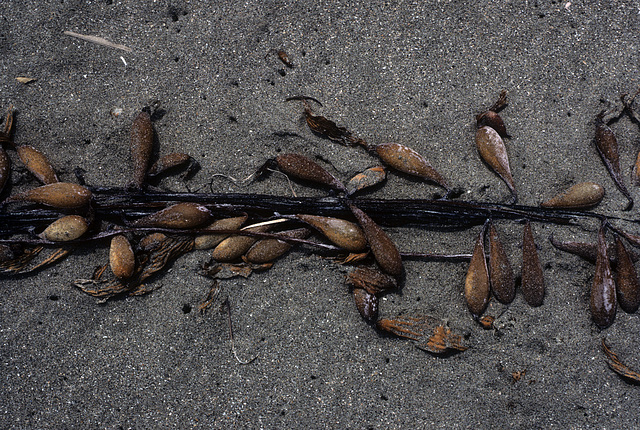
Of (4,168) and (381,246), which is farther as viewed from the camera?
(4,168)

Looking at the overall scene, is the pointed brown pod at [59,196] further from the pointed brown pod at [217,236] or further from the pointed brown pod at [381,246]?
the pointed brown pod at [381,246]

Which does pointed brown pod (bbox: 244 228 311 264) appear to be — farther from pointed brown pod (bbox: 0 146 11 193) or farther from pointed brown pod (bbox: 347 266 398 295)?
pointed brown pod (bbox: 0 146 11 193)

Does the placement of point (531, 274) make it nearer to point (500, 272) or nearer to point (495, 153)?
point (500, 272)

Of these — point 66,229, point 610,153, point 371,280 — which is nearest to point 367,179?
point 371,280

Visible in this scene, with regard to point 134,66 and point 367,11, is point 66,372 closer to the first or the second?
point 134,66

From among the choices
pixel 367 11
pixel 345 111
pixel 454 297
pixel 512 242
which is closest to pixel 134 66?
pixel 345 111

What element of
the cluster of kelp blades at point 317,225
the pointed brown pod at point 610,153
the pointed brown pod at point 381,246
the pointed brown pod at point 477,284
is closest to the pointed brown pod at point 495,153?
the cluster of kelp blades at point 317,225
